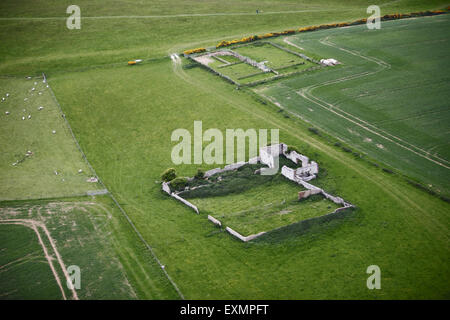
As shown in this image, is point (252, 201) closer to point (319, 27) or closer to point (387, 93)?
point (387, 93)

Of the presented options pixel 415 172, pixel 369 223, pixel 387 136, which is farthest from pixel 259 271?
pixel 387 136

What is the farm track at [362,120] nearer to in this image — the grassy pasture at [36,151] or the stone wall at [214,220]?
the stone wall at [214,220]

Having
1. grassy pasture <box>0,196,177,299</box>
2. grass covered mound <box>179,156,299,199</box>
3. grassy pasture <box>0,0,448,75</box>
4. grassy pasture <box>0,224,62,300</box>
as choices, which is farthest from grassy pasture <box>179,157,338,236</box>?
grassy pasture <box>0,0,448,75</box>

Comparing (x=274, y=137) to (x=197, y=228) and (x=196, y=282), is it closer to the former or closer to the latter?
(x=197, y=228)

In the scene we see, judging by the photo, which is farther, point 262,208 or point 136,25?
point 136,25

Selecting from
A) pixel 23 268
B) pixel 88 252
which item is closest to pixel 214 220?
pixel 88 252

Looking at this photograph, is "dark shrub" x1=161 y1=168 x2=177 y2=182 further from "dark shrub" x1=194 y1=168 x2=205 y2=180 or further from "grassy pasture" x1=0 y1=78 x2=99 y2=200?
"grassy pasture" x1=0 y1=78 x2=99 y2=200
